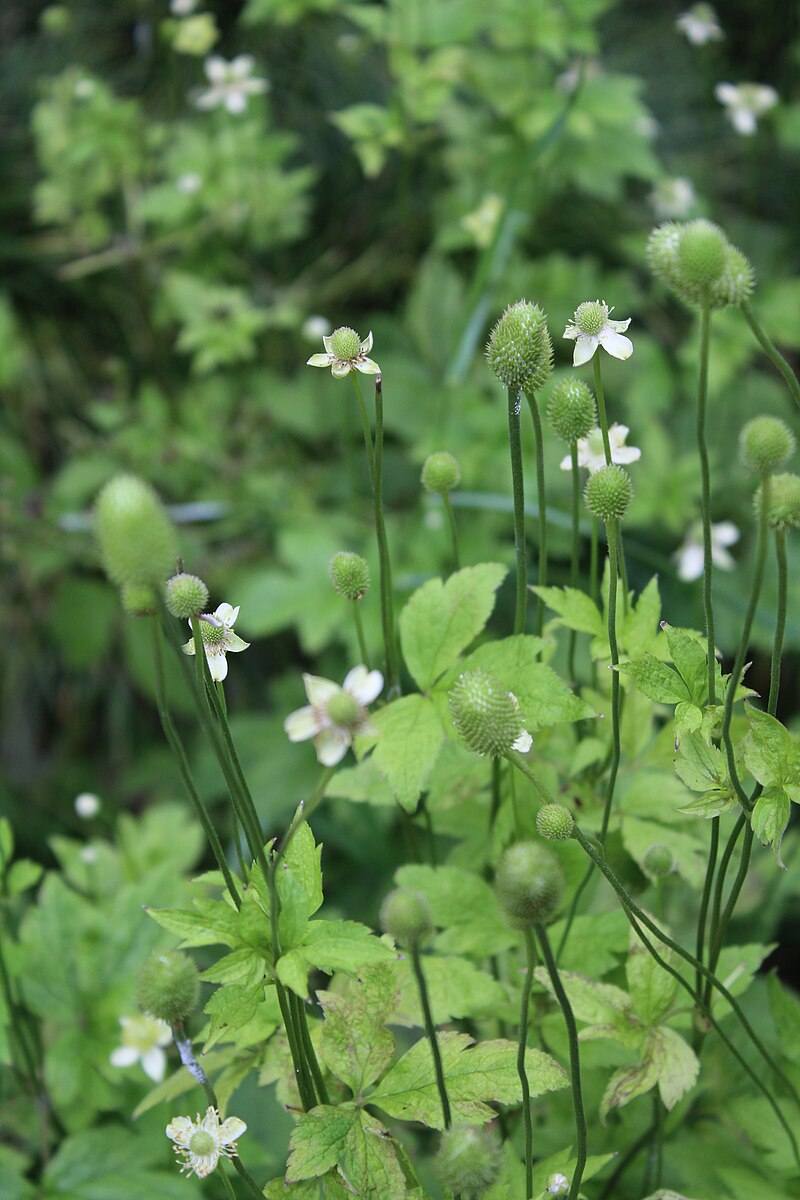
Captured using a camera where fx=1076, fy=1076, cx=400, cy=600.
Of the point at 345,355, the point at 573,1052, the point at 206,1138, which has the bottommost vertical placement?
the point at 206,1138

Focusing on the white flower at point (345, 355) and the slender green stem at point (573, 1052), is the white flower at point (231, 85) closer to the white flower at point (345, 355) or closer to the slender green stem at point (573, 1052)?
the white flower at point (345, 355)

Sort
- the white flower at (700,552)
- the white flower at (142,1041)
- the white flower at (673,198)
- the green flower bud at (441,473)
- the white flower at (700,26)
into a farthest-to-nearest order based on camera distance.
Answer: the white flower at (673,198)
the white flower at (700,26)
the white flower at (700,552)
the white flower at (142,1041)
the green flower bud at (441,473)

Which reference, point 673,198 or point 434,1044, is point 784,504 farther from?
point 673,198

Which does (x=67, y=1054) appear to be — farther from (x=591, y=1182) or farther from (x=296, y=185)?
(x=296, y=185)

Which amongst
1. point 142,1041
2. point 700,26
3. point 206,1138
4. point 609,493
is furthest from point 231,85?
point 206,1138

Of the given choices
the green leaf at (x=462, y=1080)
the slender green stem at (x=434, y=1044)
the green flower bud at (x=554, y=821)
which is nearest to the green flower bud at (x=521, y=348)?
the green flower bud at (x=554, y=821)

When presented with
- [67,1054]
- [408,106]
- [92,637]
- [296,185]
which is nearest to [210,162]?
[296,185]
